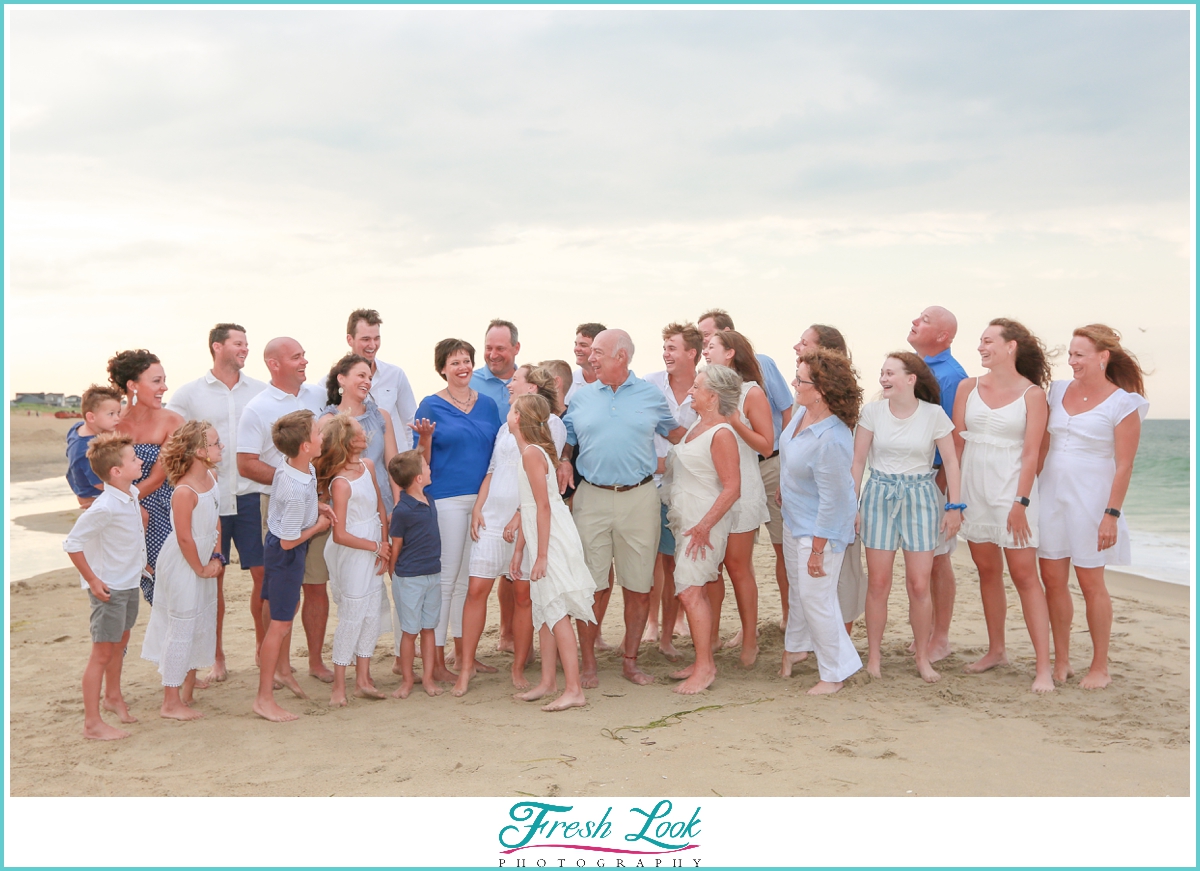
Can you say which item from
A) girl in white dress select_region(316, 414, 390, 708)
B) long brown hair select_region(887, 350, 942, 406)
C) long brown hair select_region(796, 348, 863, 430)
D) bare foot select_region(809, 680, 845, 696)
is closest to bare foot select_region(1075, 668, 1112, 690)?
bare foot select_region(809, 680, 845, 696)

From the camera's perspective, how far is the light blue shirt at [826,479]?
5.46m

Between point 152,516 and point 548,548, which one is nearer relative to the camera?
point 548,548

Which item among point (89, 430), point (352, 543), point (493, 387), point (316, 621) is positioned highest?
point (493, 387)

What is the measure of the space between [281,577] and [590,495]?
1.94m

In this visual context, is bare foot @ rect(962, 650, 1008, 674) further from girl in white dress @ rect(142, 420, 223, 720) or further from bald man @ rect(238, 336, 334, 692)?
girl in white dress @ rect(142, 420, 223, 720)

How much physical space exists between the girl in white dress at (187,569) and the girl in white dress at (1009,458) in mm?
4762

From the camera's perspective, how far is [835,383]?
550cm

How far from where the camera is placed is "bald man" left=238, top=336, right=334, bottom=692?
18.4ft

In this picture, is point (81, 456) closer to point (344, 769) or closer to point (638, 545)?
point (344, 769)

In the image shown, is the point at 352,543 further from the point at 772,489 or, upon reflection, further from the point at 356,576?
the point at 772,489

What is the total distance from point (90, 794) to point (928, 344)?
5.75m

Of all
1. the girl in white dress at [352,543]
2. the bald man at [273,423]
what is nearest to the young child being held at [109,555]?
the bald man at [273,423]

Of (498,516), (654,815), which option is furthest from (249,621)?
(654,815)

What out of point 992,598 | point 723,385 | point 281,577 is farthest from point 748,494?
point 281,577
